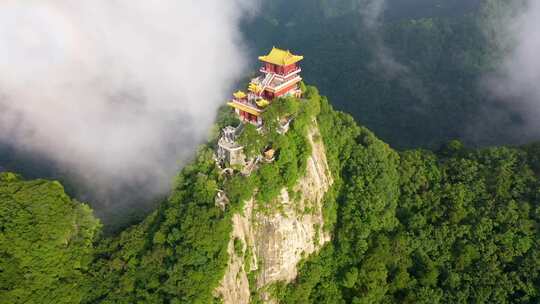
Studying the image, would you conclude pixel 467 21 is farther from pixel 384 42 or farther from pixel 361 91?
pixel 361 91

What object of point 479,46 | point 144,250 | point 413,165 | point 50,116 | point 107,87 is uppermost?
point 479,46

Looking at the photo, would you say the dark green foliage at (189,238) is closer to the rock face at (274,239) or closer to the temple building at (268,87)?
the rock face at (274,239)

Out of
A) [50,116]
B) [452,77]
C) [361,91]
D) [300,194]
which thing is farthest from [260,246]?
[452,77]

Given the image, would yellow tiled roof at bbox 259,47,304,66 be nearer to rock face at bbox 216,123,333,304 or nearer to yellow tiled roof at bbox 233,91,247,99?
yellow tiled roof at bbox 233,91,247,99

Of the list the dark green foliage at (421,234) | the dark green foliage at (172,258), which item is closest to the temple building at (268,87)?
the dark green foliage at (421,234)

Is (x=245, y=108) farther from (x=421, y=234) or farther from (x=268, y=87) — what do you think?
(x=421, y=234)
